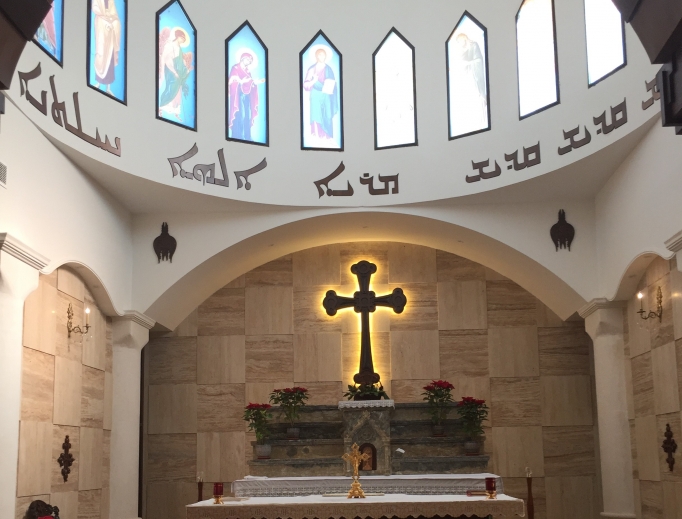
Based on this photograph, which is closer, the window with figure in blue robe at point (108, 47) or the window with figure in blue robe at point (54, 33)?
the window with figure in blue robe at point (54, 33)

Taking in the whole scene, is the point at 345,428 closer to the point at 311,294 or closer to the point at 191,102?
the point at 311,294

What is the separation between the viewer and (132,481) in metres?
13.2

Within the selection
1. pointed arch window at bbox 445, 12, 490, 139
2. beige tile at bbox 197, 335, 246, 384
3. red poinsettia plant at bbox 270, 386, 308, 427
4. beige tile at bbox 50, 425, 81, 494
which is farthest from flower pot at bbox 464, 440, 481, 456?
beige tile at bbox 50, 425, 81, 494

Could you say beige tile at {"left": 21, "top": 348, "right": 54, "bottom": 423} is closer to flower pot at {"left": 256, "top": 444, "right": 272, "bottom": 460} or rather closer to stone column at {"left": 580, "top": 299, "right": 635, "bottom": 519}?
flower pot at {"left": 256, "top": 444, "right": 272, "bottom": 460}

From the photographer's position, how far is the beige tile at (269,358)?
15.8m

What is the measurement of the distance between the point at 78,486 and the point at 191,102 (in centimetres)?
550

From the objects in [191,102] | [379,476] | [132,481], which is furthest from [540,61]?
[132,481]

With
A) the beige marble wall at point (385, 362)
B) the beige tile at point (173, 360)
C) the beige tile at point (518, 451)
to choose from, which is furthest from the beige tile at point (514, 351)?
the beige tile at point (173, 360)

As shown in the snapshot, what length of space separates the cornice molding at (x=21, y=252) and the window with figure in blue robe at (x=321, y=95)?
502cm

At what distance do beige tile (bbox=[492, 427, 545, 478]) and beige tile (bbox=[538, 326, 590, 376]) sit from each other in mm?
1047

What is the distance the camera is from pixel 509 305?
1577 centimetres

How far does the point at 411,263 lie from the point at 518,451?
3607 millimetres

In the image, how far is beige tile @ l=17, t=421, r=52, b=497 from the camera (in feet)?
32.3

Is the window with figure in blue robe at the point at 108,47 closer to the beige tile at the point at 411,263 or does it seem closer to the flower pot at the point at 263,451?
the flower pot at the point at 263,451
